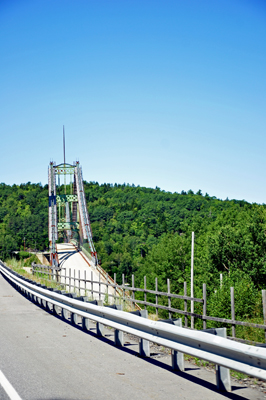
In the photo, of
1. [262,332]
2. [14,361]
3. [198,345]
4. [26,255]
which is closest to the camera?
[198,345]

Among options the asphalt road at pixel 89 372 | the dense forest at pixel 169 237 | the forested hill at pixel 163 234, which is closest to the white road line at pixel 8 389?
the asphalt road at pixel 89 372

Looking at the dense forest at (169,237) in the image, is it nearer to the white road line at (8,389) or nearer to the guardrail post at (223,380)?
the guardrail post at (223,380)

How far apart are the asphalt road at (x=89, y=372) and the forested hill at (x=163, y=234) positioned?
78.8ft

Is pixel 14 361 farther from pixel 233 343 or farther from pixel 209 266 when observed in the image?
pixel 209 266

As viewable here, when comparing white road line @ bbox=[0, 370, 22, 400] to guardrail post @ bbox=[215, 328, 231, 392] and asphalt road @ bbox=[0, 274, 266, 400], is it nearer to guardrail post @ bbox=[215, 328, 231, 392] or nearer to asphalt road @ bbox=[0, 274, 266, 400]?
asphalt road @ bbox=[0, 274, 266, 400]

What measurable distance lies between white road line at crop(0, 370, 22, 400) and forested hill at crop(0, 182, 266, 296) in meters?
26.1

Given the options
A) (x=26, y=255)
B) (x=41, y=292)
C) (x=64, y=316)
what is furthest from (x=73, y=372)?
(x=26, y=255)

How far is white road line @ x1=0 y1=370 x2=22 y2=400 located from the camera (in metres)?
4.13

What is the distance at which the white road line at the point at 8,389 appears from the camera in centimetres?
413

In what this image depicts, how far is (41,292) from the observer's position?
11070 mm

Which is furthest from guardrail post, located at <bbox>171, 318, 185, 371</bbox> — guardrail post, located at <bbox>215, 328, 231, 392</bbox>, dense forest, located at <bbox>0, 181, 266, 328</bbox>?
dense forest, located at <bbox>0, 181, 266, 328</bbox>

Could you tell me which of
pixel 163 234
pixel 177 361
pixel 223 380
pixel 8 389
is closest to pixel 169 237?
pixel 163 234

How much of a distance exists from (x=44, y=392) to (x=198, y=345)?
1625mm

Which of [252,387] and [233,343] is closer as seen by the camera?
[233,343]
